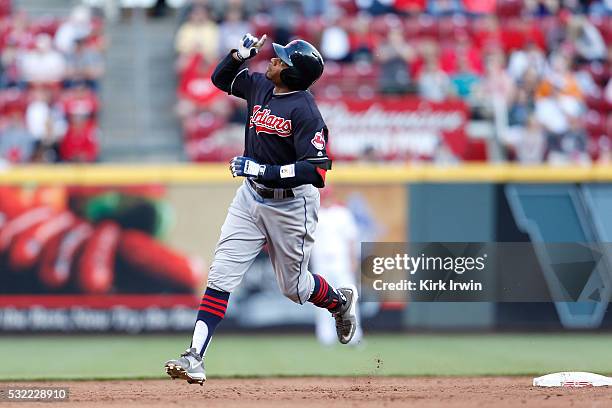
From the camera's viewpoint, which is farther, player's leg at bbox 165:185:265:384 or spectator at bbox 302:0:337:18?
spectator at bbox 302:0:337:18

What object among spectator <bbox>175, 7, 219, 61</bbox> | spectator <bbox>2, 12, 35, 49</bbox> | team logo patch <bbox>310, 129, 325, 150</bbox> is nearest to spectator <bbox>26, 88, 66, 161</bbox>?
spectator <bbox>2, 12, 35, 49</bbox>

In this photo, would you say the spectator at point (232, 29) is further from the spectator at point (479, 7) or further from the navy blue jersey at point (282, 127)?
the navy blue jersey at point (282, 127)

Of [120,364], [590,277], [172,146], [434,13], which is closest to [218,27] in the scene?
[172,146]

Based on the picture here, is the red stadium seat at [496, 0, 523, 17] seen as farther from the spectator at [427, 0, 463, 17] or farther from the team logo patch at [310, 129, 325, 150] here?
the team logo patch at [310, 129, 325, 150]

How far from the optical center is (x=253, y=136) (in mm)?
7527

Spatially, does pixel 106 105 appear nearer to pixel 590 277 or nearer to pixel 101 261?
pixel 101 261

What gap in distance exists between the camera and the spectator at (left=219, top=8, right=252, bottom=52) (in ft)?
51.5

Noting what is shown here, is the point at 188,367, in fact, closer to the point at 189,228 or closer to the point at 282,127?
the point at 282,127

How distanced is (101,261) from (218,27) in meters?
3.80

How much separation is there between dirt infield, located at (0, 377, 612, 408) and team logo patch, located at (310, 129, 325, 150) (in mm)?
1601

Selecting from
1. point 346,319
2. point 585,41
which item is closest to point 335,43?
point 585,41

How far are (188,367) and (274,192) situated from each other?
1.26 meters

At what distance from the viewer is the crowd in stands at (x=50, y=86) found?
48.4ft

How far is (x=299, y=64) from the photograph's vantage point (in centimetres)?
741
